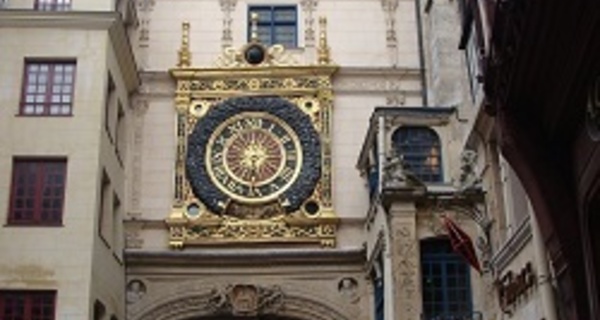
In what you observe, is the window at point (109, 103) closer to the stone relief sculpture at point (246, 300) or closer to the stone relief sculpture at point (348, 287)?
the stone relief sculpture at point (246, 300)

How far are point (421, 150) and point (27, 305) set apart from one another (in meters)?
9.32

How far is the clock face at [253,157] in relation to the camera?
2584 centimetres

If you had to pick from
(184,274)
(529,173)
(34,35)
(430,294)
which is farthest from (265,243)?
(529,173)

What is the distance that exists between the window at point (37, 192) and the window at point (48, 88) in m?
1.23

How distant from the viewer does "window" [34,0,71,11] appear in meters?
23.1

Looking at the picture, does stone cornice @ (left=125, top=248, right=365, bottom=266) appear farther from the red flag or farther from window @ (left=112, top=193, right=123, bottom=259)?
the red flag

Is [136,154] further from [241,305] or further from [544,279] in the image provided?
[544,279]

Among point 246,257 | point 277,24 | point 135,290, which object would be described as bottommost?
point 135,290

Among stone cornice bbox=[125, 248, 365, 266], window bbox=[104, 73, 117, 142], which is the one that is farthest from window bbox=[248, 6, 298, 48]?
stone cornice bbox=[125, 248, 365, 266]

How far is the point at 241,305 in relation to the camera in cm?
2459

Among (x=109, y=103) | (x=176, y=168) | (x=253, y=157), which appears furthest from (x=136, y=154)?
(x=253, y=157)

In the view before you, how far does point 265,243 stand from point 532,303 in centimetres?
1230

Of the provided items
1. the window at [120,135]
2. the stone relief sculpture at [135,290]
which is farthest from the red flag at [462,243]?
the window at [120,135]

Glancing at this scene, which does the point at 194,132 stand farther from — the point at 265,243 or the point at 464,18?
the point at 464,18
